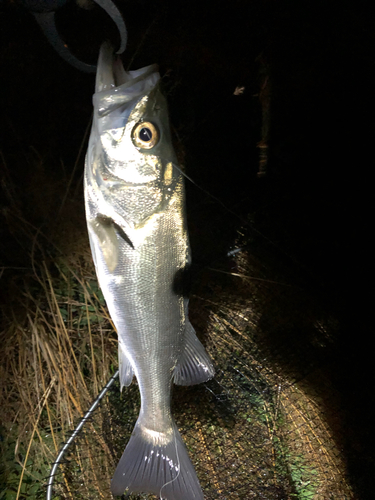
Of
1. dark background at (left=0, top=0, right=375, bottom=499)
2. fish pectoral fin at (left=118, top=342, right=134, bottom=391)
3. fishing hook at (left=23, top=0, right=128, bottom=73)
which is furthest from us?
dark background at (left=0, top=0, right=375, bottom=499)

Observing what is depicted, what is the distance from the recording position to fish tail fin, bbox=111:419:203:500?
3.70 ft

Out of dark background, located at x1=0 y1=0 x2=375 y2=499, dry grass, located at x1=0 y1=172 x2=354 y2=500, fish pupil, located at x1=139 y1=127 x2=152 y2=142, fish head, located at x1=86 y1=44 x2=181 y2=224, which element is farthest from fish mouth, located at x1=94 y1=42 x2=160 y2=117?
dry grass, located at x1=0 y1=172 x2=354 y2=500

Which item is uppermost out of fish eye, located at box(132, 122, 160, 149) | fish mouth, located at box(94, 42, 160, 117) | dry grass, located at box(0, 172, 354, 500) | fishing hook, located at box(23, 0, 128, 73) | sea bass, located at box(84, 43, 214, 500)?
fishing hook, located at box(23, 0, 128, 73)

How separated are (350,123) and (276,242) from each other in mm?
908

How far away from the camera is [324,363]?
5.65 feet

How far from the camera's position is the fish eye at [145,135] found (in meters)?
0.92

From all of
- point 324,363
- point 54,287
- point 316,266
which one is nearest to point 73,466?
point 54,287

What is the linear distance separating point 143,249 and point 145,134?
17.0 inches

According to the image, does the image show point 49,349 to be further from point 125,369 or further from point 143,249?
point 143,249

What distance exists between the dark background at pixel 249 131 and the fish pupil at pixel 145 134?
0.75m

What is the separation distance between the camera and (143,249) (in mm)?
973

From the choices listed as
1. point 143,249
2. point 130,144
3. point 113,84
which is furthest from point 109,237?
point 113,84

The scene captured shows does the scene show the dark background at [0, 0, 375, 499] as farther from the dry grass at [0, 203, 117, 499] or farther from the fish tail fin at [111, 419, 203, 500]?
the fish tail fin at [111, 419, 203, 500]

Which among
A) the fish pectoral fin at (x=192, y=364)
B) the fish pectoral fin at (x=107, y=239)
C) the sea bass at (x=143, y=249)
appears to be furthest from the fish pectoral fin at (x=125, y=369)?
the fish pectoral fin at (x=107, y=239)
